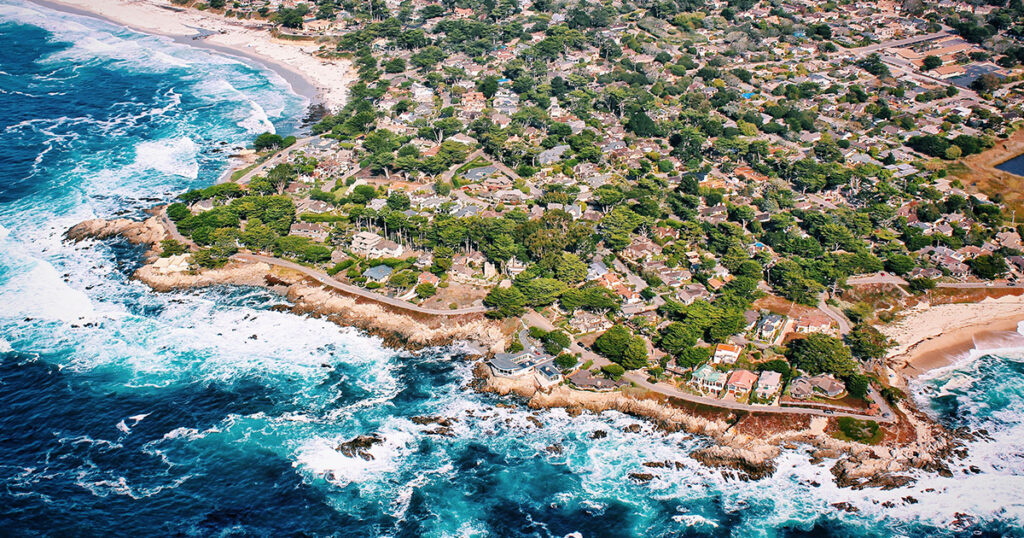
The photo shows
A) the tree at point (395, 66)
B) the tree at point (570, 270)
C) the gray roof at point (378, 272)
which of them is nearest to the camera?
the tree at point (570, 270)

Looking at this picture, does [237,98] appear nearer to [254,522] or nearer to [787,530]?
[254,522]

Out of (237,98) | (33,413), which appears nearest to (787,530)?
(33,413)

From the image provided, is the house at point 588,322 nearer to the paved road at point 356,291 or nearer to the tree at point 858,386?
the paved road at point 356,291

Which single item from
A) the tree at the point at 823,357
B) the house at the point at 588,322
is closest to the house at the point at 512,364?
the house at the point at 588,322

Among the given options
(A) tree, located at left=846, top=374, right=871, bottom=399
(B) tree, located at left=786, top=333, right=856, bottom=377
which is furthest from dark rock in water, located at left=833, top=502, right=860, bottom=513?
(B) tree, located at left=786, top=333, right=856, bottom=377

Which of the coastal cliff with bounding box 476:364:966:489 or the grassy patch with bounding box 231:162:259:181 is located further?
the grassy patch with bounding box 231:162:259:181

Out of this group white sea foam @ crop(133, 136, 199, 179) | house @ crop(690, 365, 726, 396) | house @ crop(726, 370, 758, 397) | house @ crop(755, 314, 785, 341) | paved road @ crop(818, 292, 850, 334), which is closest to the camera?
house @ crop(726, 370, 758, 397)

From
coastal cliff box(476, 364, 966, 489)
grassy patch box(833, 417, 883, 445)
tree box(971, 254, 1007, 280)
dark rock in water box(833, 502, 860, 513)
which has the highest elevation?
tree box(971, 254, 1007, 280)

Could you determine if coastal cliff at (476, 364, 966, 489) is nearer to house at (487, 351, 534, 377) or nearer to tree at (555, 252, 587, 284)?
house at (487, 351, 534, 377)
